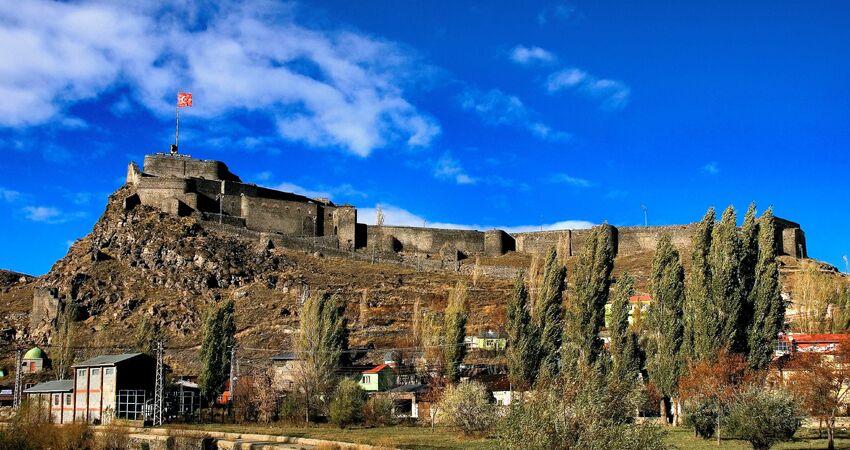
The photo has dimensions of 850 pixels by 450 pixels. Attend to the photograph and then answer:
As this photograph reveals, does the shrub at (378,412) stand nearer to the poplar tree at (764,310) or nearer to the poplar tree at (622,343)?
the poplar tree at (622,343)

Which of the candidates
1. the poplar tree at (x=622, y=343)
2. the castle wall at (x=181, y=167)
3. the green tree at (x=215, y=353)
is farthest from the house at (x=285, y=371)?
the castle wall at (x=181, y=167)

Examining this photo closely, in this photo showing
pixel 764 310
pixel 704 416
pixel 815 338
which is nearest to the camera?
pixel 704 416

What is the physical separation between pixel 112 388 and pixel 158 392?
2353 mm

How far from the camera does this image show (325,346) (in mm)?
51750

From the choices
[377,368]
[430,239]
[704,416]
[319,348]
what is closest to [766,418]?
[704,416]

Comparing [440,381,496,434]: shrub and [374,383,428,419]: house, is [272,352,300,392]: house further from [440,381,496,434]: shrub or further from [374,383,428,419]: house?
[440,381,496,434]: shrub

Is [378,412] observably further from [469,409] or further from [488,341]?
[488,341]

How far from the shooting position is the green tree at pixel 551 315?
143 ft

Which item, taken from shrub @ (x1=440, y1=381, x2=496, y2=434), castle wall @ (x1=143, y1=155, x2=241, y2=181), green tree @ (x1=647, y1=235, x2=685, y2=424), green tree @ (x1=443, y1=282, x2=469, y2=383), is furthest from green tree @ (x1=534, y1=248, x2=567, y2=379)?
castle wall @ (x1=143, y1=155, x2=241, y2=181)

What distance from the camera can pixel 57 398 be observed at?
48.8 metres

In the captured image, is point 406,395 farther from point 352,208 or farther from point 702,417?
point 352,208

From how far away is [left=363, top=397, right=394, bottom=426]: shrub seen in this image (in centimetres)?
4566

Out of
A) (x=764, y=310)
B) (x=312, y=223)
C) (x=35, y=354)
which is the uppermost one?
(x=312, y=223)

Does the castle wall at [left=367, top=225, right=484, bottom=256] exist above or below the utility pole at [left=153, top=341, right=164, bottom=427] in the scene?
above
